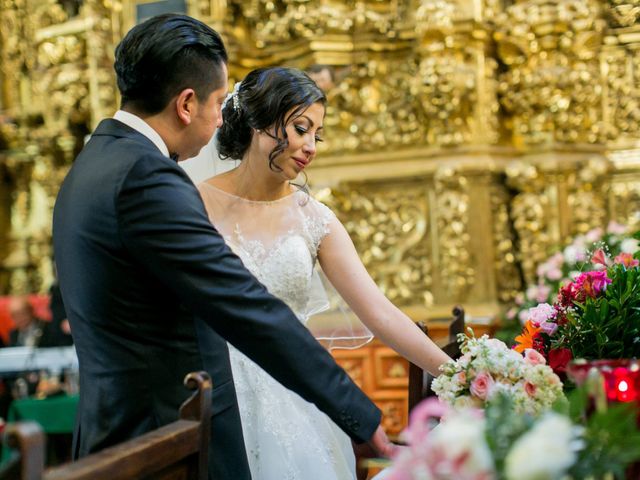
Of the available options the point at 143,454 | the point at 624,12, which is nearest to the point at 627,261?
the point at 143,454

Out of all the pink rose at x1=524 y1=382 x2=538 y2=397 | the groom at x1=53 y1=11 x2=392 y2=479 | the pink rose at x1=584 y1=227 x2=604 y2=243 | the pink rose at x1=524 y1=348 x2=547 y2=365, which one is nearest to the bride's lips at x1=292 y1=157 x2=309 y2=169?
the groom at x1=53 y1=11 x2=392 y2=479

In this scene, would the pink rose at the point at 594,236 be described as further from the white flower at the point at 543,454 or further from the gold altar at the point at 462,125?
the white flower at the point at 543,454

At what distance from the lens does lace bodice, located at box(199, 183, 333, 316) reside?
10.2ft

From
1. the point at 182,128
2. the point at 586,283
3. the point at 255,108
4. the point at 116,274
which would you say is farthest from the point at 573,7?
the point at 116,274

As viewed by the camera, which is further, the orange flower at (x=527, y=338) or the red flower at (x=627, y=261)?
the red flower at (x=627, y=261)

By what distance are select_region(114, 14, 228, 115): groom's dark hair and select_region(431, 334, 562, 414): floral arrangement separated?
0.93 m

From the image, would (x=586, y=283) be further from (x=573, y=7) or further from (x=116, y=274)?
(x=573, y=7)

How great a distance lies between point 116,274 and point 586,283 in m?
1.18

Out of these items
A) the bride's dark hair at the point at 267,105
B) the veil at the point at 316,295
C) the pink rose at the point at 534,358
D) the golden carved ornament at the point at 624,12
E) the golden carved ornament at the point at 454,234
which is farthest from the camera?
the golden carved ornament at the point at 624,12

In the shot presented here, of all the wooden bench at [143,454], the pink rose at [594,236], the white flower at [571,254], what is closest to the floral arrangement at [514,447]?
the wooden bench at [143,454]

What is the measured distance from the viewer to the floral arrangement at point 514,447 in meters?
1.05

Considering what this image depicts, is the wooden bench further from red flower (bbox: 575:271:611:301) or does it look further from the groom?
red flower (bbox: 575:271:611:301)

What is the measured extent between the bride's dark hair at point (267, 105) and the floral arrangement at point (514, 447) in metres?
1.96

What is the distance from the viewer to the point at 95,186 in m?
2.04
